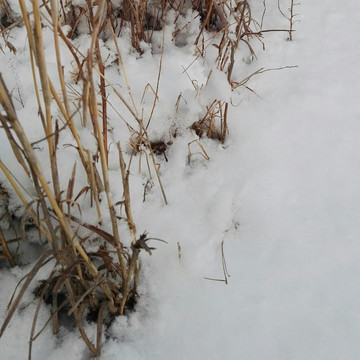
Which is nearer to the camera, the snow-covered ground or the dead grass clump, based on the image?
the dead grass clump

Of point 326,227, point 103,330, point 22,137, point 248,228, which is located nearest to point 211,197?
point 248,228

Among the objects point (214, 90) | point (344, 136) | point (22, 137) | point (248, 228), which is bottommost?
point (248, 228)

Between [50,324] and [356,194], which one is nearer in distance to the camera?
[50,324]

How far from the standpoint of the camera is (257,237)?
0.94 metres

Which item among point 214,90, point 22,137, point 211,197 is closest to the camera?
point 22,137

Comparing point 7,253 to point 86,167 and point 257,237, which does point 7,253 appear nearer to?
point 86,167

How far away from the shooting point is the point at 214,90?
3.84 ft

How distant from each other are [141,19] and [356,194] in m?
0.83

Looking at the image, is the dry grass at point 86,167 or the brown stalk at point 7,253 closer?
the dry grass at point 86,167

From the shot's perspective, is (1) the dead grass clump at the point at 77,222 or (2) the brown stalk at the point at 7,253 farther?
(2) the brown stalk at the point at 7,253

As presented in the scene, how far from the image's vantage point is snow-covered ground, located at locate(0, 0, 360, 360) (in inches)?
31.9

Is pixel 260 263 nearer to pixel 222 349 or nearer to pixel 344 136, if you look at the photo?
pixel 222 349

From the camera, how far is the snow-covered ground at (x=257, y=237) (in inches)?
31.9

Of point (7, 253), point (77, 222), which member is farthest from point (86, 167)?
point (7, 253)
